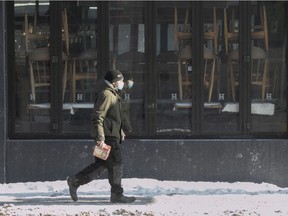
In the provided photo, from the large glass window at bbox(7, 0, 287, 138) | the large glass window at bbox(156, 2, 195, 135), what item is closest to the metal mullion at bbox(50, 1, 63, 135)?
the large glass window at bbox(7, 0, 287, 138)

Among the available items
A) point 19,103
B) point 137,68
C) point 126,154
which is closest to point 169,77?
point 137,68

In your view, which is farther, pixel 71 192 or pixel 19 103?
pixel 19 103

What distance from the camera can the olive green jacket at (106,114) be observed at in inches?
349

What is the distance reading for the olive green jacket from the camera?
29.1ft

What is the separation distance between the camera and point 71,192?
922 centimetres

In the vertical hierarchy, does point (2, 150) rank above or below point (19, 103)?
below

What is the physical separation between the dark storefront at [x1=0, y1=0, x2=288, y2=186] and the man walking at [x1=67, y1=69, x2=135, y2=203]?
1321mm

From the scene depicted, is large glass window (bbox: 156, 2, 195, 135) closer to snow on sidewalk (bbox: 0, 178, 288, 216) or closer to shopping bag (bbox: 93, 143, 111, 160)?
snow on sidewalk (bbox: 0, 178, 288, 216)

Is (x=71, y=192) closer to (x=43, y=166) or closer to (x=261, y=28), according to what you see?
(x=43, y=166)

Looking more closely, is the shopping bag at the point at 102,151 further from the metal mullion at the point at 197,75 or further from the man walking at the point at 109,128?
the metal mullion at the point at 197,75

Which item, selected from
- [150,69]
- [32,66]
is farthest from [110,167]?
[32,66]

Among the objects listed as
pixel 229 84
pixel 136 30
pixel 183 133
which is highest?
pixel 136 30

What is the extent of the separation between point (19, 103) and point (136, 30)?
209 cm

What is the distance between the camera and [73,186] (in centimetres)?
920
